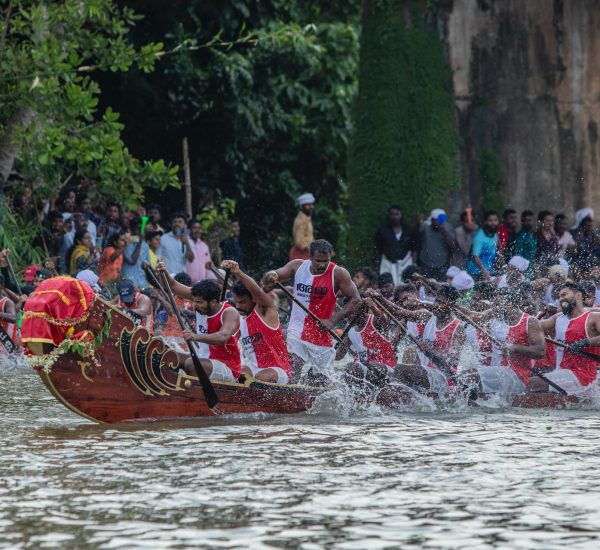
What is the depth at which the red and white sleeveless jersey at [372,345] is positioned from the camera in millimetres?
14312

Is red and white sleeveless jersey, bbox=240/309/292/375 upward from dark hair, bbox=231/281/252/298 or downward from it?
downward

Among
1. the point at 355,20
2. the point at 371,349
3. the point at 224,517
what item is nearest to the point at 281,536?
the point at 224,517

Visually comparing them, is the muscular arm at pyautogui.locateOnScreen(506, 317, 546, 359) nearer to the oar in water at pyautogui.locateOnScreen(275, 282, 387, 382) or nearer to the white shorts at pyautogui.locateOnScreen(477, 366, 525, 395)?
the white shorts at pyautogui.locateOnScreen(477, 366, 525, 395)

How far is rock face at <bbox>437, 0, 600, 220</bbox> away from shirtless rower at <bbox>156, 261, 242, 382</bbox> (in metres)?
9.95

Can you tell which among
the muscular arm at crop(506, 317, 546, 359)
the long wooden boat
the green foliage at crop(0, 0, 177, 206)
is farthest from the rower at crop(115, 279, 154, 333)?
the muscular arm at crop(506, 317, 546, 359)

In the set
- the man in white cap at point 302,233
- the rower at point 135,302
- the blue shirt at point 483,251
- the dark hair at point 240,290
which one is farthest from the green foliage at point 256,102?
the dark hair at point 240,290

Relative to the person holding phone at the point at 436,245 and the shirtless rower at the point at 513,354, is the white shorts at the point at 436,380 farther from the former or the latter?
the person holding phone at the point at 436,245

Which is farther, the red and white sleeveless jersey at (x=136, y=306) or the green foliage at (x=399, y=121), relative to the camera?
the green foliage at (x=399, y=121)

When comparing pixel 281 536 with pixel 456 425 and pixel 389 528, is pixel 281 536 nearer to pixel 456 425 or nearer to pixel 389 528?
pixel 389 528

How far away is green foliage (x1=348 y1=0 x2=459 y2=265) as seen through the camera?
21547 millimetres

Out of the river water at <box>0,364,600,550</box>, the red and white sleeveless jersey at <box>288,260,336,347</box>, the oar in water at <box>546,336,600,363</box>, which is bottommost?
the river water at <box>0,364,600,550</box>

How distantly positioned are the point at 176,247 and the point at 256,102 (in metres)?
4.35

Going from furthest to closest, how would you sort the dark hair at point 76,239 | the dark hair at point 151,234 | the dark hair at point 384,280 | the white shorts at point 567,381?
the dark hair at point 151,234 < the dark hair at point 76,239 < the dark hair at point 384,280 < the white shorts at point 567,381

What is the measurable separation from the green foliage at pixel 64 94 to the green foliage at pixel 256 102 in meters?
1.69
